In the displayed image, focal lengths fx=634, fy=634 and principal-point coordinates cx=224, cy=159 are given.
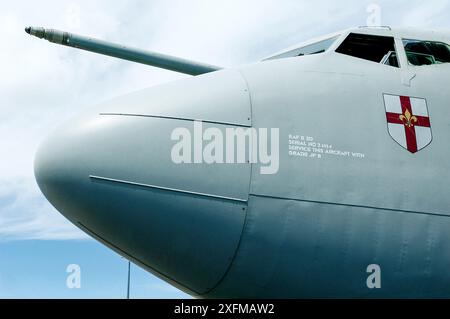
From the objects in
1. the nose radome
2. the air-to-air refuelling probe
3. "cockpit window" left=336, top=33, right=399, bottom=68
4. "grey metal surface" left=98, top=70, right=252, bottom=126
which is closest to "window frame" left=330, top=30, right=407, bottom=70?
"cockpit window" left=336, top=33, right=399, bottom=68

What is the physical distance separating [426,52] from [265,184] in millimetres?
3127

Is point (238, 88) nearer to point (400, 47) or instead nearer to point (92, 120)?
point (92, 120)

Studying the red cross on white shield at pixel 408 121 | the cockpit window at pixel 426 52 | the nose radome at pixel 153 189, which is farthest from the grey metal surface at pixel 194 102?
the cockpit window at pixel 426 52

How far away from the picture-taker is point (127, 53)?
1360 centimetres

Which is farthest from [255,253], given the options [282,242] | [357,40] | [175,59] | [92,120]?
[175,59]

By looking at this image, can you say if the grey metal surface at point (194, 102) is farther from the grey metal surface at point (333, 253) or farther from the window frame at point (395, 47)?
the window frame at point (395, 47)

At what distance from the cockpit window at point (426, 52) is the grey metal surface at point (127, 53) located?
20.8 ft

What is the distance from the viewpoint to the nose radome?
6195 millimetres

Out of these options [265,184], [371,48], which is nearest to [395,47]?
[371,48]

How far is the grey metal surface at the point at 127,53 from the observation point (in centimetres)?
1352

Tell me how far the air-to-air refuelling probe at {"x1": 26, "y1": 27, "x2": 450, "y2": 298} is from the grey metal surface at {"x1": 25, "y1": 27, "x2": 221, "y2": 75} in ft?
21.6

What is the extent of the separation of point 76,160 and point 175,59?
24.9ft

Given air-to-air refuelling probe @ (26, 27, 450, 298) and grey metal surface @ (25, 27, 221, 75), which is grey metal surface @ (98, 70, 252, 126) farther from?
grey metal surface @ (25, 27, 221, 75)

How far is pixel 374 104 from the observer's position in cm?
706
